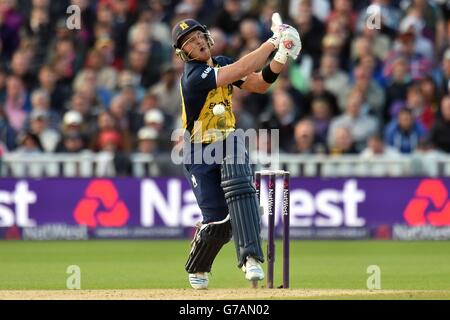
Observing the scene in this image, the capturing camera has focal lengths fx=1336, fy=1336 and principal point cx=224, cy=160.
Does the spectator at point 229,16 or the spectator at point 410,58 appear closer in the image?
the spectator at point 410,58

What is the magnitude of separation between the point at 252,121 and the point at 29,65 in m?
4.11

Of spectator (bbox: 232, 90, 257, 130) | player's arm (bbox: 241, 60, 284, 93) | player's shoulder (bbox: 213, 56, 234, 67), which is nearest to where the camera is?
player's arm (bbox: 241, 60, 284, 93)

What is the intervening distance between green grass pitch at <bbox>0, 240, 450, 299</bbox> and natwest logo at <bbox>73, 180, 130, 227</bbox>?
380mm

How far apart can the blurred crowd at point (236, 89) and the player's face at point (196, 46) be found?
7.96m

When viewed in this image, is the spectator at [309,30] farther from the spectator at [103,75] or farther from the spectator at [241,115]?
the spectator at [103,75]

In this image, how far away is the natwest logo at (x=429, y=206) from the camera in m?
19.2

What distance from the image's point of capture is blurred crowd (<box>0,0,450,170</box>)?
20.0 metres

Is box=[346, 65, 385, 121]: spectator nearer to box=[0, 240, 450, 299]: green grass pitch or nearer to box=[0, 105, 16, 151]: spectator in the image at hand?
box=[0, 240, 450, 299]: green grass pitch

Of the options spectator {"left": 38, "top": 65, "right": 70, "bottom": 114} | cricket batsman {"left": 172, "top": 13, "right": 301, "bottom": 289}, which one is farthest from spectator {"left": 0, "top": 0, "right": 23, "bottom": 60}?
cricket batsman {"left": 172, "top": 13, "right": 301, "bottom": 289}

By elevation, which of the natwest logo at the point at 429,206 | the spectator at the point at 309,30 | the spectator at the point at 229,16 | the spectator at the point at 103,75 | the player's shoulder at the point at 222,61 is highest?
the spectator at the point at 229,16

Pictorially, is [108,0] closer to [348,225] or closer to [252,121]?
[252,121]

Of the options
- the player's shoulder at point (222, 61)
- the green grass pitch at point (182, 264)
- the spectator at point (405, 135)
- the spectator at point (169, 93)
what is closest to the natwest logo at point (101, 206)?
the green grass pitch at point (182, 264)

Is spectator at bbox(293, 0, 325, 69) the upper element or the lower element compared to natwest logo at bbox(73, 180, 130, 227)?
upper

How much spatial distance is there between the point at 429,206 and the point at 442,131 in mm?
1266
